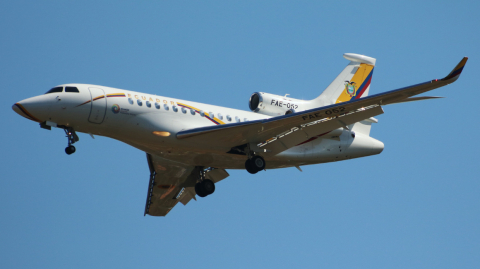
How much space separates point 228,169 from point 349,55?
7.27m

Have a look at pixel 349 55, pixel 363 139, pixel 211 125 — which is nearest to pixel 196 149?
pixel 211 125

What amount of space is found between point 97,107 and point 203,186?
236 inches

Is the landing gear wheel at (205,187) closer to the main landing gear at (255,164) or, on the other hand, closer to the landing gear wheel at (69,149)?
the main landing gear at (255,164)

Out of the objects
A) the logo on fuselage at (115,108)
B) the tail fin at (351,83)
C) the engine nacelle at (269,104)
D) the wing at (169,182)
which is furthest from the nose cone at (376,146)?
the logo on fuselage at (115,108)

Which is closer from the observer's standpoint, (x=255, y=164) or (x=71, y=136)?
(x=71, y=136)

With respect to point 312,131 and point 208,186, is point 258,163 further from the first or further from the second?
point 208,186

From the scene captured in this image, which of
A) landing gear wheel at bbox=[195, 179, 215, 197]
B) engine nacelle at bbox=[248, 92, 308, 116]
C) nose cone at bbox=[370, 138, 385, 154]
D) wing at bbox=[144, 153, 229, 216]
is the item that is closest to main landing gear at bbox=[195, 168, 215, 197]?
landing gear wheel at bbox=[195, 179, 215, 197]

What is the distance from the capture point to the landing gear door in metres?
19.5

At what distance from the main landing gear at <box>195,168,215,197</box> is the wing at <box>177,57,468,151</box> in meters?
2.84

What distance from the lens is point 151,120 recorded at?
20.1m

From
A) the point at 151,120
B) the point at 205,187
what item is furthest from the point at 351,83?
the point at 151,120

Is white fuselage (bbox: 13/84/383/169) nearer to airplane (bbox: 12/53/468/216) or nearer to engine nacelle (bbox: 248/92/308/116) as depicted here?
airplane (bbox: 12/53/468/216)

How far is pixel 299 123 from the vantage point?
2058cm

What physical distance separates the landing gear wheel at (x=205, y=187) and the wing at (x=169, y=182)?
436mm
